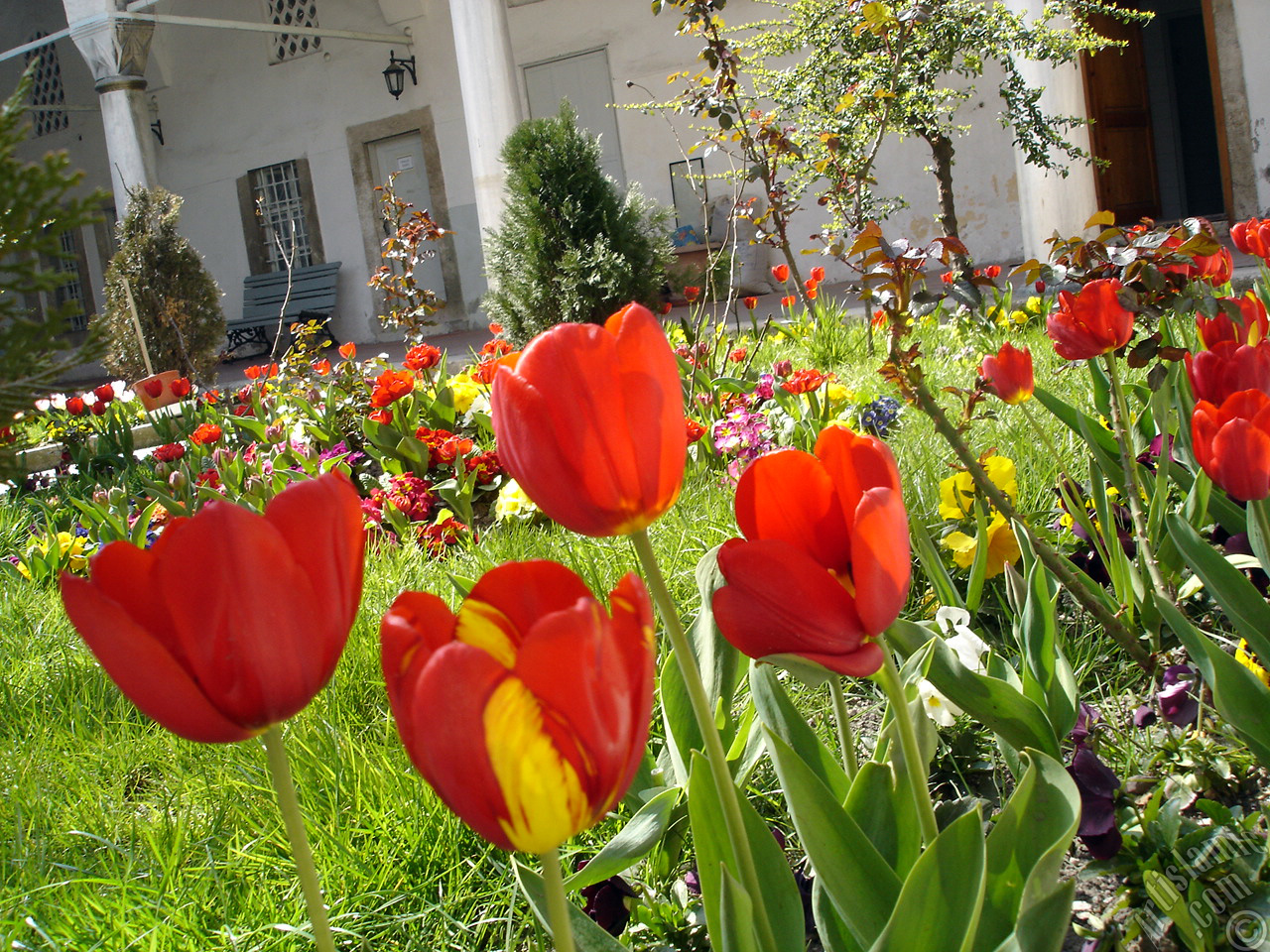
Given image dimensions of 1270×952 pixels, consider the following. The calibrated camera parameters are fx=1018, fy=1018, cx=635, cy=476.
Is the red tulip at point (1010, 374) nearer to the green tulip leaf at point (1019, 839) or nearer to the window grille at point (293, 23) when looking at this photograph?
the green tulip leaf at point (1019, 839)

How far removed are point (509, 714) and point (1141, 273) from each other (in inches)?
46.6

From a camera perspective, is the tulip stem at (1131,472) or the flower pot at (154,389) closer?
the tulip stem at (1131,472)

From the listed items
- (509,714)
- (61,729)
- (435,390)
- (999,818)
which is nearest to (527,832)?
(509,714)

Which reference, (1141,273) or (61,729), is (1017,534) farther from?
(61,729)

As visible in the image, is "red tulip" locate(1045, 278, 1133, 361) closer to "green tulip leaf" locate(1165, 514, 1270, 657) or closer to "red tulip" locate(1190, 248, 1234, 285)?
"green tulip leaf" locate(1165, 514, 1270, 657)

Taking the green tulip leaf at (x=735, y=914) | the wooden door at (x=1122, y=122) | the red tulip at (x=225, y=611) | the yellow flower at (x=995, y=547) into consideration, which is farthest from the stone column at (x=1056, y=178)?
the red tulip at (x=225, y=611)

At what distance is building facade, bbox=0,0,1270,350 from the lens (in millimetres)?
8031

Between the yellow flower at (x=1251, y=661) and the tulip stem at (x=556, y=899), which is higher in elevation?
→ the tulip stem at (x=556, y=899)

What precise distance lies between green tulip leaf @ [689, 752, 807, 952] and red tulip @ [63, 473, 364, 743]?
261 mm

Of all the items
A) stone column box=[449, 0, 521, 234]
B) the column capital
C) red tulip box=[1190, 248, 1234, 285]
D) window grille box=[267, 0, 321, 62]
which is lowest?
red tulip box=[1190, 248, 1234, 285]

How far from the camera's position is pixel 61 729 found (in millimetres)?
1595

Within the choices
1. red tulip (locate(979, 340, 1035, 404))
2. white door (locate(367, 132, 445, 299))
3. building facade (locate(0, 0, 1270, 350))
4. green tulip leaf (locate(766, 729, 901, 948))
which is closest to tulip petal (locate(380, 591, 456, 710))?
green tulip leaf (locate(766, 729, 901, 948))

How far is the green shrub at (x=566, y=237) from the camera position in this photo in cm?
520

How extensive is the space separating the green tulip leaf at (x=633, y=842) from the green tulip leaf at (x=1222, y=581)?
0.51 meters
